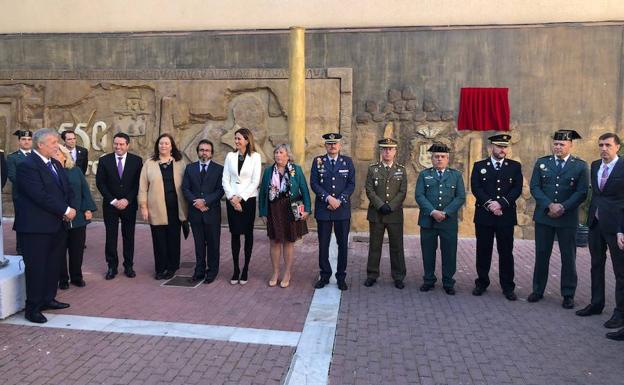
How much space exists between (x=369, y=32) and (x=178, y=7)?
4.10 m

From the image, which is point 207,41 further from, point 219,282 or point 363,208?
point 219,282

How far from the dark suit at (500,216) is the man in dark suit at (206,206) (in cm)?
329

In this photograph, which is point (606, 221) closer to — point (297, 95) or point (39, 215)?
point (297, 95)

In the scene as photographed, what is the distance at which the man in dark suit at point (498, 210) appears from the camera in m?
5.99

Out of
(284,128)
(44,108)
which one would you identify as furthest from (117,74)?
(284,128)

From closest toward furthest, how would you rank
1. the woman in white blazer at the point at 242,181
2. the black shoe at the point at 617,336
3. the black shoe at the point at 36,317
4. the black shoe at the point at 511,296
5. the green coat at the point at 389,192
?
the black shoe at the point at 617,336 → the black shoe at the point at 36,317 → the black shoe at the point at 511,296 → the woman in white blazer at the point at 242,181 → the green coat at the point at 389,192

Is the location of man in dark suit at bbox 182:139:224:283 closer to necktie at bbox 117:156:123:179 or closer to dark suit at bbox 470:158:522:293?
necktie at bbox 117:156:123:179

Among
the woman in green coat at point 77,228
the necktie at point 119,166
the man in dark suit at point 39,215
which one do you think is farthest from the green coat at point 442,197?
the woman in green coat at point 77,228

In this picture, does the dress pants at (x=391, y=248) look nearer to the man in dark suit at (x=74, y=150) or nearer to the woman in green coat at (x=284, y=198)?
the woman in green coat at (x=284, y=198)

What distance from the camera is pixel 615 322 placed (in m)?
4.98

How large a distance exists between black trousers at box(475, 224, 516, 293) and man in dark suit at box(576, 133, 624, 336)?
85 centimetres

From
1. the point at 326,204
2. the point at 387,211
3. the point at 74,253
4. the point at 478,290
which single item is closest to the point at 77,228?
the point at 74,253

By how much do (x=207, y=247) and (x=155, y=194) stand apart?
962 millimetres

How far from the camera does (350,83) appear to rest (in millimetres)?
9961
